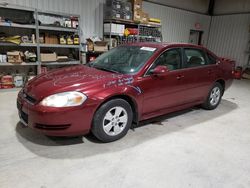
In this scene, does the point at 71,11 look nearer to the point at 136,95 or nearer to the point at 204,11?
the point at 136,95

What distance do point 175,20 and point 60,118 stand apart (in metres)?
7.94

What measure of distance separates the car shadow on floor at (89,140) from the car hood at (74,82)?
582mm

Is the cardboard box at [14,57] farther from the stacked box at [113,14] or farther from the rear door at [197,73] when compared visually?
the rear door at [197,73]

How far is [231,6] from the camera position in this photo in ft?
31.0

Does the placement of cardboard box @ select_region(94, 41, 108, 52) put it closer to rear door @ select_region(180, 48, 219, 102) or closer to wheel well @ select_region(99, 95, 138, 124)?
rear door @ select_region(180, 48, 219, 102)

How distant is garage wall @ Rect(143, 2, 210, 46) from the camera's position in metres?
7.89

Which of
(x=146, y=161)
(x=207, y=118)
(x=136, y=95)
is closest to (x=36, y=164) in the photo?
(x=146, y=161)

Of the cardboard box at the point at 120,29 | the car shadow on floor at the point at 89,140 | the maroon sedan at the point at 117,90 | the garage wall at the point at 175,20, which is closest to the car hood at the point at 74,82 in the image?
the maroon sedan at the point at 117,90

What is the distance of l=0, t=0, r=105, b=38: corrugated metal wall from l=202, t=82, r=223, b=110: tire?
12.8ft

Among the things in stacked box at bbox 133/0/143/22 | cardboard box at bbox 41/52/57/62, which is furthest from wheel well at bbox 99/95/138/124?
stacked box at bbox 133/0/143/22

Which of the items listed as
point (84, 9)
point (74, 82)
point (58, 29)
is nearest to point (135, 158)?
point (74, 82)

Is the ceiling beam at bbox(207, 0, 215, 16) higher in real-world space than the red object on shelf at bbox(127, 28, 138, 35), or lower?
higher

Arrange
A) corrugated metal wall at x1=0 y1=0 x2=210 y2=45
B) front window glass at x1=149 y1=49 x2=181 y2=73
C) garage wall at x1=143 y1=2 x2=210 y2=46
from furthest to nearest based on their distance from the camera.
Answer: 1. garage wall at x1=143 y1=2 x2=210 y2=46
2. corrugated metal wall at x1=0 y1=0 x2=210 y2=45
3. front window glass at x1=149 y1=49 x2=181 y2=73

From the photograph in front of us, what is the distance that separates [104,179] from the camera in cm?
192
